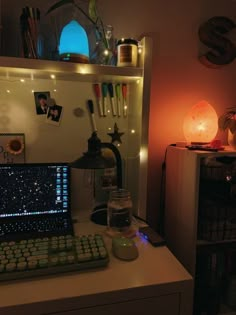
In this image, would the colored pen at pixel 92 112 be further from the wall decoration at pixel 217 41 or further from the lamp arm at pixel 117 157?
the wall decoration at pixel 217 41

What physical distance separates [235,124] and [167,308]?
82cm

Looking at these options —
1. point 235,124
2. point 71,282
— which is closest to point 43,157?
point 71,282

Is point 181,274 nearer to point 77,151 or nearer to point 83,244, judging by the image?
point 83,244

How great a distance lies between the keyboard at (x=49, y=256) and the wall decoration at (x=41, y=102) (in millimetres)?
585

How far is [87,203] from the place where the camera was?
1214 mm

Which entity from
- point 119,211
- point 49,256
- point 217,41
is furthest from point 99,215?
point 217,41

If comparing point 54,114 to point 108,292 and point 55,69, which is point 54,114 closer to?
point 55,69

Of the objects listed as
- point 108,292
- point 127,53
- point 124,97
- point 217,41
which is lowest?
point 108,292

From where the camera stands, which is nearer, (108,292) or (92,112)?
(108,292)

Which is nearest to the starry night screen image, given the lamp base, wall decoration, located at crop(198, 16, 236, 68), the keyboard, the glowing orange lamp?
the lamp base

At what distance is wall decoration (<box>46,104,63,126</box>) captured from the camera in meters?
1.13

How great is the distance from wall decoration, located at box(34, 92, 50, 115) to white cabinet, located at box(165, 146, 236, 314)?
64 centimetres

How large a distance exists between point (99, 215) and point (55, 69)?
0.62 meters

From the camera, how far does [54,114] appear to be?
1134 mm
